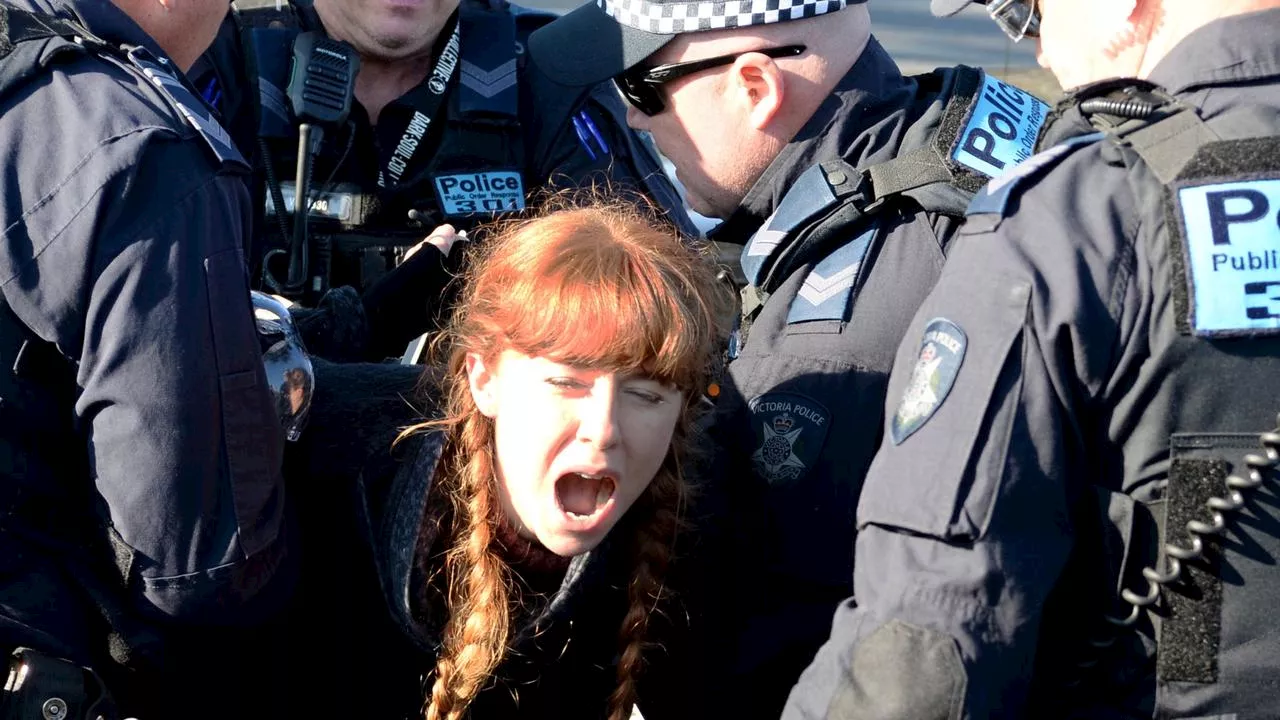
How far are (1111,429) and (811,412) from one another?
0.65 metres

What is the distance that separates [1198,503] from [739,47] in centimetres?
131

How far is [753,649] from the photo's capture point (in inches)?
94.4

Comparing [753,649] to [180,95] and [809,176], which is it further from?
[180,95]

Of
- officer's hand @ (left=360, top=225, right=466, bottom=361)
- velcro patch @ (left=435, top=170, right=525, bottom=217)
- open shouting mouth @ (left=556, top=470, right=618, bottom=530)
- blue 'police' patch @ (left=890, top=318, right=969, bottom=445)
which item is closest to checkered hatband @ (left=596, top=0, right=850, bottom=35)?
officer's hand @ (left=360, top=225, right=466, bottom=361)

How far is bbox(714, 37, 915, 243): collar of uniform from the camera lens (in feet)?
8.20

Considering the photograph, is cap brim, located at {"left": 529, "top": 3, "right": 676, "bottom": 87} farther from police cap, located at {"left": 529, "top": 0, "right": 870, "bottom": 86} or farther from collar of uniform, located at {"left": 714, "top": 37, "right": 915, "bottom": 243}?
collar of uniform, located at {"left": 714, "top": 37, "right": 915, "bottom": 243}

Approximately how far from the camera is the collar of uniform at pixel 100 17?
2.02 meters

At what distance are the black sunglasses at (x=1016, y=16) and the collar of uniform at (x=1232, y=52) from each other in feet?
1.49

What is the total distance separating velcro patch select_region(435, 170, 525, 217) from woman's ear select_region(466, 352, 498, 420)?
1.35 m

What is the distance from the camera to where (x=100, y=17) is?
79.9 inches

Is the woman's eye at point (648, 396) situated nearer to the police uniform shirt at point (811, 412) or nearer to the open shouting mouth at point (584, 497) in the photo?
the open shouting mouth at point (584, 497)

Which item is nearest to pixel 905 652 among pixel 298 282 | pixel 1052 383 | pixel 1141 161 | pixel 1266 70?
pixel 1052 383

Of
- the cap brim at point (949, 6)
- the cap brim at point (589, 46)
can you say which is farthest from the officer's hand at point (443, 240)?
the cap brim at point (949, 6)

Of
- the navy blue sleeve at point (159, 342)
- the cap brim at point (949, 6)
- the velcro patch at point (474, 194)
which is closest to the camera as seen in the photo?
the navy blue sleeve at point (159, 342)
